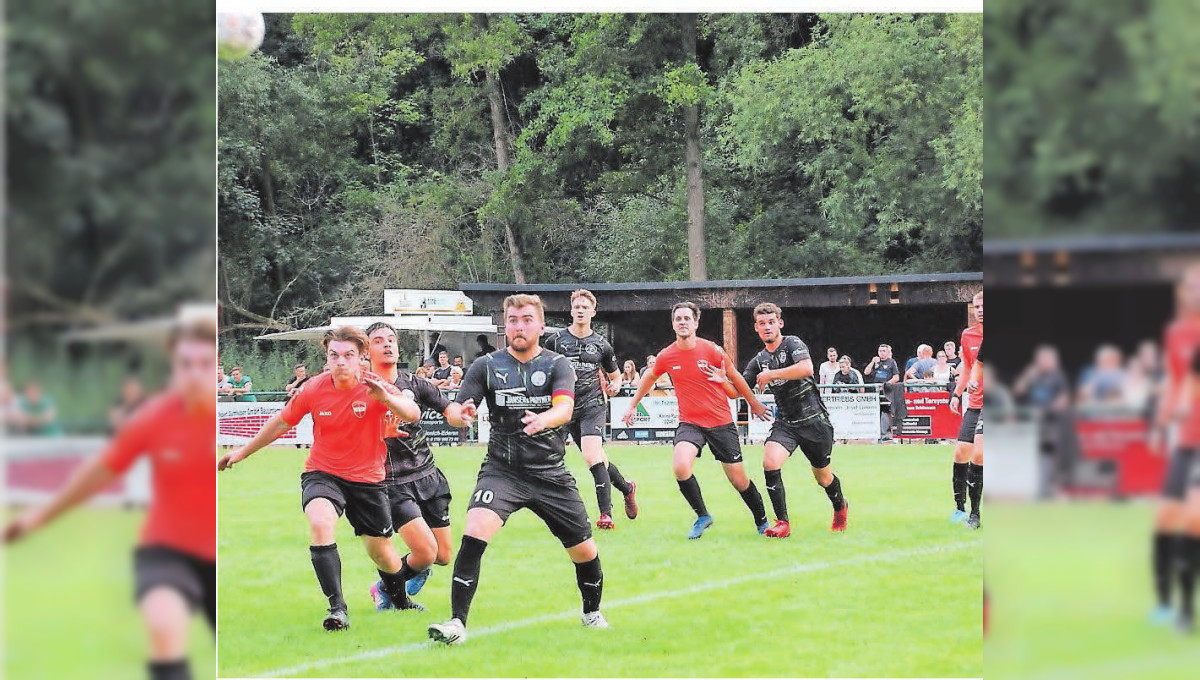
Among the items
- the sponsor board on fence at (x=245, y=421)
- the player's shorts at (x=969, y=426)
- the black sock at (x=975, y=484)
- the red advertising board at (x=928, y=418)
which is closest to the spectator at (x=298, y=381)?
the sponsor board on fence at (x=245, y=421)

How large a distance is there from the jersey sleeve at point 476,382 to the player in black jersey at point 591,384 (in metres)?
4.28

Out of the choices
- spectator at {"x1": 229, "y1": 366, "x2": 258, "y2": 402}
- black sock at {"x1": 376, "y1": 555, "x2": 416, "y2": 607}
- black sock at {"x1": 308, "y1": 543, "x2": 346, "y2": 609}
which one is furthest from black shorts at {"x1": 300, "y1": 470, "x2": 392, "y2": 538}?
spectator at {"x1": 229, "y1": 366, "x2": 258, "y2": 402}

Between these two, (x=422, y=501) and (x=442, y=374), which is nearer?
(x=422, y=501)

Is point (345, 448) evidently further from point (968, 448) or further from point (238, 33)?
point (968, 448)

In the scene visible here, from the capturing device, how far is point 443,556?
805cm

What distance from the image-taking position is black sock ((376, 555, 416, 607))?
720 cm

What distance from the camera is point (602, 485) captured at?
35.1 feet
